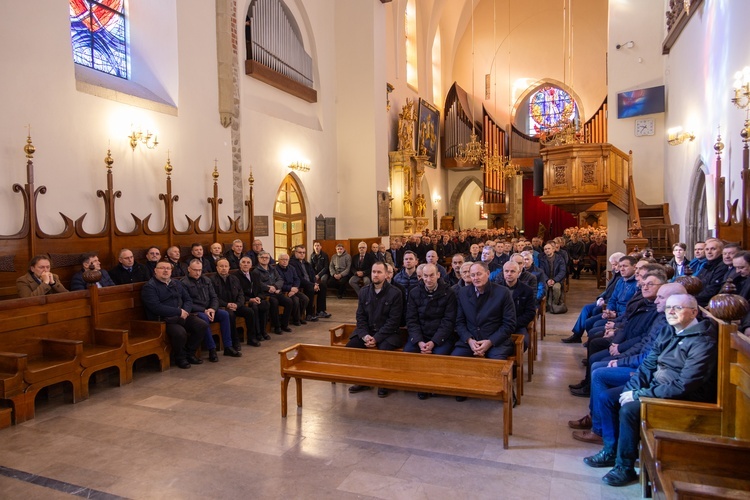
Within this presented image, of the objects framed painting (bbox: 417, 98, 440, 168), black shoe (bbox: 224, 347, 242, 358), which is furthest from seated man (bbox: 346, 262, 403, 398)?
framed painting (bbox: 417, 98, 440, 168)

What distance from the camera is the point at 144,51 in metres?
8.18

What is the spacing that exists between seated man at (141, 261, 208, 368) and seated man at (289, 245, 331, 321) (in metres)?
2.68

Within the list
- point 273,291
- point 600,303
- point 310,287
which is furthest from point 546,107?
point 273,291

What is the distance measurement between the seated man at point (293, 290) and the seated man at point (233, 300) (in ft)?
3.53

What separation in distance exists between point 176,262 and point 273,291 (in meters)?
1.41

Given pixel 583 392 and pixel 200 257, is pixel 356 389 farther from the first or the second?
pixel 200 257

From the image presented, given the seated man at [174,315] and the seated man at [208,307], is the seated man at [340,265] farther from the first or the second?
the seated man at [174,315]

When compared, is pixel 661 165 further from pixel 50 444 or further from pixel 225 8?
pixel 50 444

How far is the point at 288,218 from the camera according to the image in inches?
445

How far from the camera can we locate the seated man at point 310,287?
8.42 m

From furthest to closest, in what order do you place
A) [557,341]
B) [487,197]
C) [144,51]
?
1. [487,197]
2. [144,51]
3. [557,341]

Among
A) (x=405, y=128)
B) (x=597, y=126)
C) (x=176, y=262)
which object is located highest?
(x=597, y=126)

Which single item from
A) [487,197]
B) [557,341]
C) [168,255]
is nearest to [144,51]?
[168,255]

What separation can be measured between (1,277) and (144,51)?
14.4 ft
